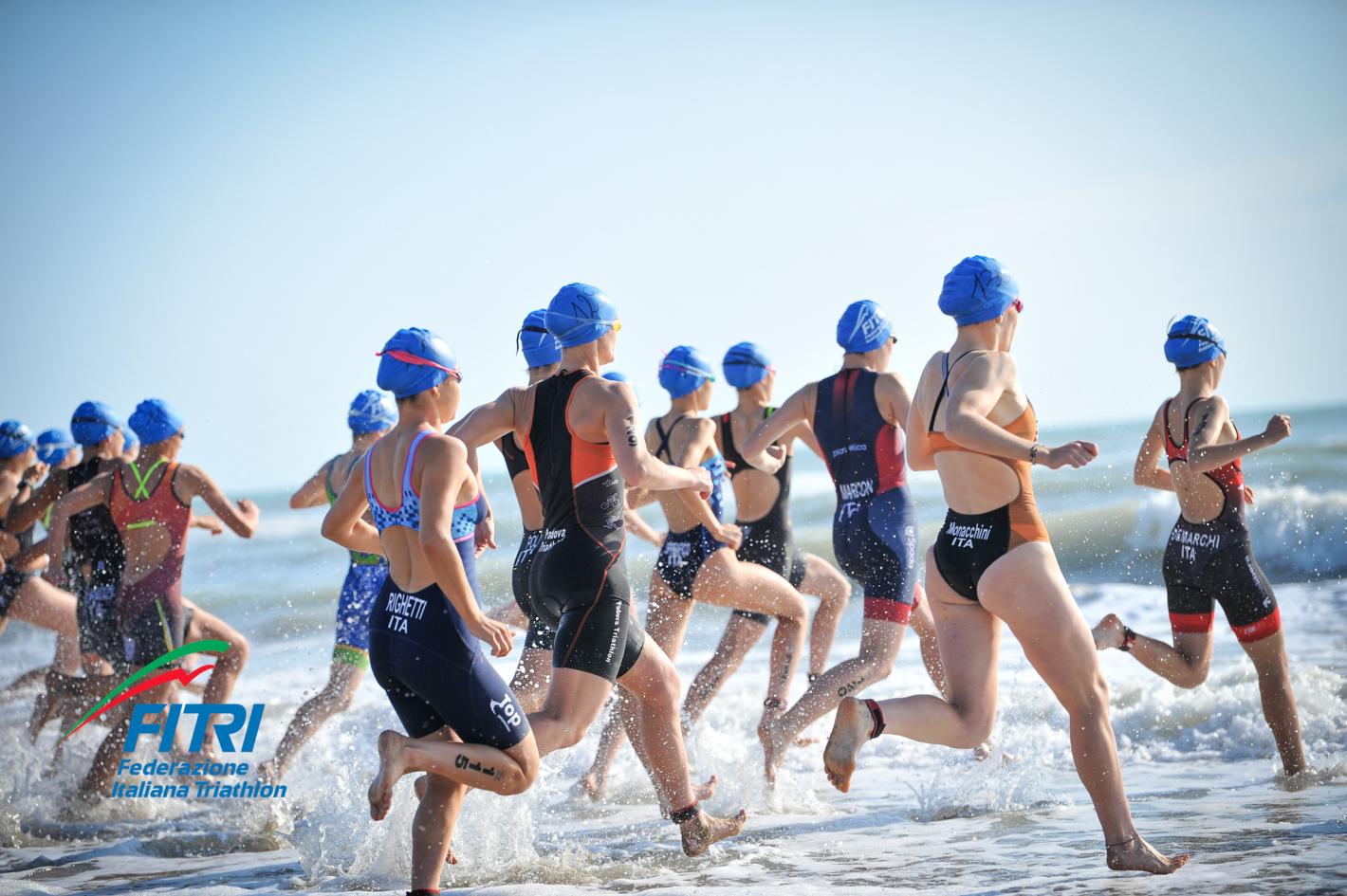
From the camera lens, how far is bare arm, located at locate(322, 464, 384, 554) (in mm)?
4418

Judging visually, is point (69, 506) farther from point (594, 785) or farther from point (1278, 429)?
point (1278, 429)

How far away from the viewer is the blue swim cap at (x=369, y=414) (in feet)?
22.7

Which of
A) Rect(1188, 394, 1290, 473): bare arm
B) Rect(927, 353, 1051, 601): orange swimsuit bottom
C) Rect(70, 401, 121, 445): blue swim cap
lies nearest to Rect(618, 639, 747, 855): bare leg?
Rect(927, 353, 1051, 601): orange swimsuit bottom

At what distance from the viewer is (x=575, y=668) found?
4.52 m

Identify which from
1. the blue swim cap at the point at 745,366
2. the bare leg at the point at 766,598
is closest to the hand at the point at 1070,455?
the bare leg at the point at 766,598

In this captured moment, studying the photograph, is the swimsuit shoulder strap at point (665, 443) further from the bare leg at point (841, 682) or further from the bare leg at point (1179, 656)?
the bare leg at point (1179, 656)

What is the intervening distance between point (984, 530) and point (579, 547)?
1439mm

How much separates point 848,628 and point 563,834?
8.04m

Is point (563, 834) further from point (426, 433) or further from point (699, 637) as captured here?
point (699, 637)

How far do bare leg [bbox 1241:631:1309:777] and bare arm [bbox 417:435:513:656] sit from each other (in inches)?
151

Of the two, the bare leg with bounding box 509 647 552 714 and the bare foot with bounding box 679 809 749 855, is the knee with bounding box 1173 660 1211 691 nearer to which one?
the bare foot with bounding box 679 809 749 855

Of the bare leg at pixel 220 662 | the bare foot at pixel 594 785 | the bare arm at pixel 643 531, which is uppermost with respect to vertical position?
the bare arm at pixel 643 531

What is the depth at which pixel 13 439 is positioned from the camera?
8828 millimetres

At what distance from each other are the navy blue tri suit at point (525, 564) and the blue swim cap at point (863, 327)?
2001 millimetres
